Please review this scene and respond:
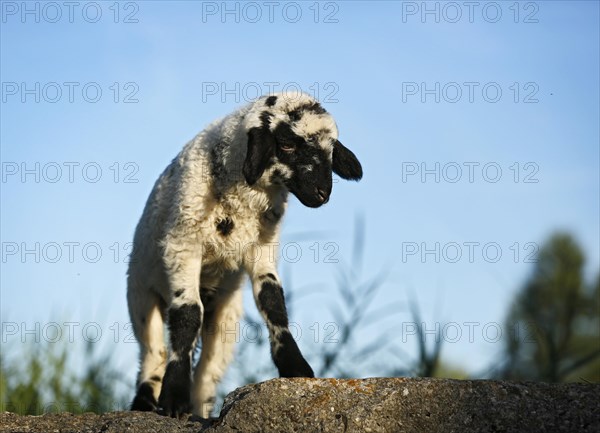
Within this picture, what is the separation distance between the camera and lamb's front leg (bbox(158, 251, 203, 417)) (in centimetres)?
678

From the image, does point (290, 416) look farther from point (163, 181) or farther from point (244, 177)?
point (163, 181)

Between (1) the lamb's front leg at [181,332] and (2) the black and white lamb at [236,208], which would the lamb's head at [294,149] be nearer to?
(2) the black and white lamb at [236,208]

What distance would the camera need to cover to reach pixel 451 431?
4789 millimetres

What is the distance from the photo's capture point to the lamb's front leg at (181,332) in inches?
267

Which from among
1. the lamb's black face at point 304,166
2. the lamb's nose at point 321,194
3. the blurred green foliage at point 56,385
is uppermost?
the lamb's black face at point 304,166

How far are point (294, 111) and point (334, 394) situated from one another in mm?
2795

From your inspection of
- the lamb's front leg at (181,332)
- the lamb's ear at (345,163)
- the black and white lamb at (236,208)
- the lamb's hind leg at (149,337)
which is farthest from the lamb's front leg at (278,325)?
the lamb's hind leg at (149,337)

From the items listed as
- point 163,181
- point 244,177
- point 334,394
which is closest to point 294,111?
point 244,177

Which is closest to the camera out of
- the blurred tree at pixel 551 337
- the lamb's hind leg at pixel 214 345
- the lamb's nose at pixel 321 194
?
the blurred tree at pixel 551 337

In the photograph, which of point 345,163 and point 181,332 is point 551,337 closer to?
point 345,163

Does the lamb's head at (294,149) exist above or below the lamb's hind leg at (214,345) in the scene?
above

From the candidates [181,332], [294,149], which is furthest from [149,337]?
[294,149]

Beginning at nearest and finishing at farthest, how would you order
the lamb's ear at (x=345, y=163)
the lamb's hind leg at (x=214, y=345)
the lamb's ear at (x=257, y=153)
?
the lamb's ear at (x=257, y=153) < the lamb's ear at (x=345, y=163) < the lamb's hind leg at (x=214, y=345)

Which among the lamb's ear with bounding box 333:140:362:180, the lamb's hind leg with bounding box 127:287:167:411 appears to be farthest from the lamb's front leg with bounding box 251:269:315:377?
the lamb's hind leg with bounding box 127:287:167:411
